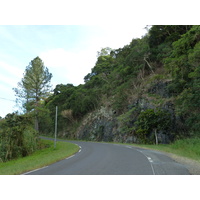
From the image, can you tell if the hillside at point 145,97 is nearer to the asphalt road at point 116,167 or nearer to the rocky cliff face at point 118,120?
the rocky cliff face at point 118,120

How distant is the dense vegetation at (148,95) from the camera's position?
2109cm

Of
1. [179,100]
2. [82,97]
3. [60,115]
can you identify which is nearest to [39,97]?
[82,97]

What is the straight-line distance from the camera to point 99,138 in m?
40.2

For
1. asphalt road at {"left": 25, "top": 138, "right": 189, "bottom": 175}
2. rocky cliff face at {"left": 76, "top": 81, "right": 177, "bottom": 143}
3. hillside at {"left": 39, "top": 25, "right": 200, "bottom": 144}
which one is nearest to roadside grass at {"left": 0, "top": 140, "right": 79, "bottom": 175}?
asphalt road at {"left": 25, "top": 138, "right": 189, "bottom": 175}

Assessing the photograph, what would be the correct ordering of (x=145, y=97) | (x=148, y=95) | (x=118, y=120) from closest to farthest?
(x=148, y=95) < (x=145, y=97) < (x=118, y=120)

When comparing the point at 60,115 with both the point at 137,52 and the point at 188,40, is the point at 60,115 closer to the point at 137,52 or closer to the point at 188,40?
the point at 137,52

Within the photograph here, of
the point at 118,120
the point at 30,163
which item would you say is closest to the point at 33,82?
the point at 118,120

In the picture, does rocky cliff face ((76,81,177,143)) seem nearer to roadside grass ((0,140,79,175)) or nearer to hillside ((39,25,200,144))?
hillside ((39,25,200,144))

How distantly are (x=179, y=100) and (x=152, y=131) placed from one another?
714cm

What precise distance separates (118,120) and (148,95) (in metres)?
8.36

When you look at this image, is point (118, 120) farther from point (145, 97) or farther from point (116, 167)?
point (116, 167)

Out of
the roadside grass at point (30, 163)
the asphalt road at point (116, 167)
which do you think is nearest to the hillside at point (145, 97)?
the asphalt road at point (116, 167)

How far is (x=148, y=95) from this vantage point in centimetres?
3098

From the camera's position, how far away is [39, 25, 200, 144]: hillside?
21.3m
